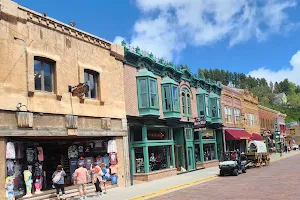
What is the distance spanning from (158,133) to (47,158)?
32.5 feet

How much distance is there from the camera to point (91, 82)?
1903 centimetres

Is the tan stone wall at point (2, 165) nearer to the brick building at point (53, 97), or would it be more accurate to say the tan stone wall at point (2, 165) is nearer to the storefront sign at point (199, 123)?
the brick building at point (53, 97)

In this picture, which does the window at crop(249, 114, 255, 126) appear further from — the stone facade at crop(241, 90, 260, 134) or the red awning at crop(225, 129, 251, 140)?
the red awning at crop(225, 129, 251, 140)

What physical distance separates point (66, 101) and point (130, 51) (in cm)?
681

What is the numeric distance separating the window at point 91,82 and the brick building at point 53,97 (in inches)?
0.6

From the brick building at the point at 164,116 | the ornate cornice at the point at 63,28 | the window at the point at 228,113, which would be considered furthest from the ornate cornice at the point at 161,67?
the window at the point at 228,113

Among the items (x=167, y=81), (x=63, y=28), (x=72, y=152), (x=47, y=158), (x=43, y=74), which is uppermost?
(x=63, y=28)

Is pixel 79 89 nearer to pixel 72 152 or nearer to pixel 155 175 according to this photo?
pixel 72 152

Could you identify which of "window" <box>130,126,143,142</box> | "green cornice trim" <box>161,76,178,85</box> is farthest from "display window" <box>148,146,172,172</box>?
"green cornice trim" <box>161,76,178,85</box>

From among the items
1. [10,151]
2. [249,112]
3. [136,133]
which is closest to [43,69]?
[10,151]

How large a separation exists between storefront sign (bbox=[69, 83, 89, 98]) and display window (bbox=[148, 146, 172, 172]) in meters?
8.03

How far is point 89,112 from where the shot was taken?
17969 millimetres

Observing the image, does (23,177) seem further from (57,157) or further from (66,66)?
(66,66)

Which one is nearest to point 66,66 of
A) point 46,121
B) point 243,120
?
point 46,121
